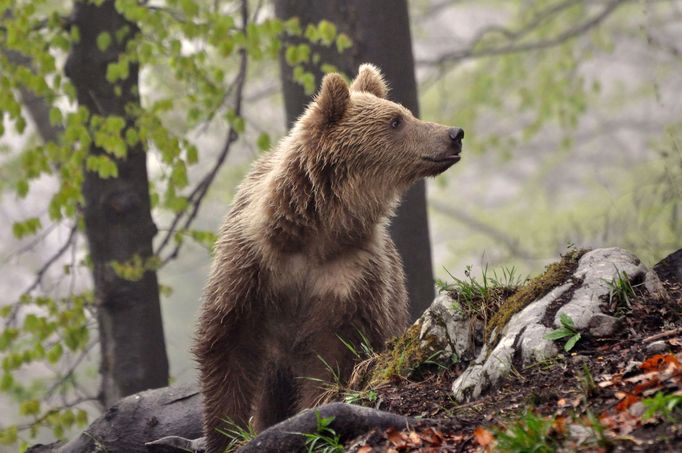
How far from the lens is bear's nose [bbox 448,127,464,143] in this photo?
5680 millimetres

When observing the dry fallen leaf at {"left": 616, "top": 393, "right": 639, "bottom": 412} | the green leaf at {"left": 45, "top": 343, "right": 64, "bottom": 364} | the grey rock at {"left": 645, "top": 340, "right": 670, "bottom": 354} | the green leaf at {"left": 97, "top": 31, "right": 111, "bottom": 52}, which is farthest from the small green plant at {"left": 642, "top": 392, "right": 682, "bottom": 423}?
the green leaf at {"left": 45, "top": 343, "right": 64, "bottom": 364}

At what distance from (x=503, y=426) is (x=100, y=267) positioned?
5299mm

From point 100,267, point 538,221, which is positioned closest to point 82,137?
point 100,267

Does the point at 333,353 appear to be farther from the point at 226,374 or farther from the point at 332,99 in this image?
the point at 332,99

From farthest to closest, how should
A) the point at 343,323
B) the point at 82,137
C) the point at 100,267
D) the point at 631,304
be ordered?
the point at 100,267, the point at 82,137, the point at 343,323, the point at 631,304

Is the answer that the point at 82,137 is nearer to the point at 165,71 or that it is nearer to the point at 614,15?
the point at 165,71

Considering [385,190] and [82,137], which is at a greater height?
[82,137]

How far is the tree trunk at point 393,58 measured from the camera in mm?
8117

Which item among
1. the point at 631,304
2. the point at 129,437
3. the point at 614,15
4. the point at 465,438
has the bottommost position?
the point at 129,437

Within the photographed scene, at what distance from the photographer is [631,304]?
15.0 feet

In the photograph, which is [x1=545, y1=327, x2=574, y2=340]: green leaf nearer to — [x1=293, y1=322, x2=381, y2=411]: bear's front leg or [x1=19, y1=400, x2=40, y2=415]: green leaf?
[x1=293, y1=322, x2=381, y2=411]: bear's front leg

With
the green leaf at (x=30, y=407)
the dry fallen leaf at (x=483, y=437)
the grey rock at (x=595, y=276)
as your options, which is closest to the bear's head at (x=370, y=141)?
the grey rock at (x=595, y=276)

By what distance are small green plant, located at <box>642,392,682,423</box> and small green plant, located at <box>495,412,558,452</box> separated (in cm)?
36

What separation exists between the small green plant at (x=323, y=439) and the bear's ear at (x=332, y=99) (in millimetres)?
2420
